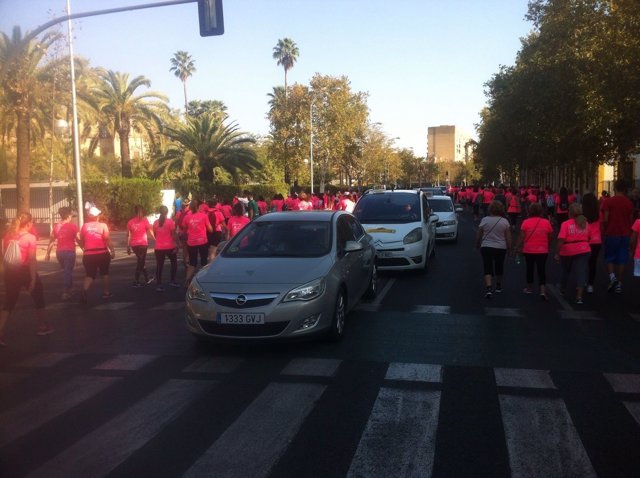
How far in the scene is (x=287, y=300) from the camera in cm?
735

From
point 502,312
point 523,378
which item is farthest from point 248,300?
point 502,312

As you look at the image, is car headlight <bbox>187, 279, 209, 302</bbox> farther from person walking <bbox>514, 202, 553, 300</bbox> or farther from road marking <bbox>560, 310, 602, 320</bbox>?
person walking <bbox>514, 202, 553, 300</bbox>

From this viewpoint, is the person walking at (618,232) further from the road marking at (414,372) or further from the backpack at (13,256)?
the backpack at (13,256)

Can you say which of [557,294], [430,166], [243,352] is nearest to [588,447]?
[243,352]

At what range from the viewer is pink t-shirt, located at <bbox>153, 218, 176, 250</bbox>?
1329cm

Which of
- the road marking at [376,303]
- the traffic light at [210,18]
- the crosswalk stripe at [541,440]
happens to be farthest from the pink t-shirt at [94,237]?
the crosswalk stripe at [541,440]

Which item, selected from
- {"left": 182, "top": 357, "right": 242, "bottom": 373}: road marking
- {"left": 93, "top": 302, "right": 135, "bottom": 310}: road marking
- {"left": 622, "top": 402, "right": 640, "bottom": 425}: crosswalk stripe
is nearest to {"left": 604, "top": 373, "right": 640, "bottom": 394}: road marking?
{"left": 622, "top": 402, "right": 640, "bottom": 425}: crosswalk stripe

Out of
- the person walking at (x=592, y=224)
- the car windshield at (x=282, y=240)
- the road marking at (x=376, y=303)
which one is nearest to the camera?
the car windshield at (x=282, y=240)

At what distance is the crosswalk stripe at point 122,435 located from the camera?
4.50 metres

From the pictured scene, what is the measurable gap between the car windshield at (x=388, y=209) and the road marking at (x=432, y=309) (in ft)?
13.1

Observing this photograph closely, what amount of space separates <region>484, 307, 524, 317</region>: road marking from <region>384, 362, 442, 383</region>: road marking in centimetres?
322

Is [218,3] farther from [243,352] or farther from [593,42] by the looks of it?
[593,42]

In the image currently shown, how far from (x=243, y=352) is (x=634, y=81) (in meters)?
16.4

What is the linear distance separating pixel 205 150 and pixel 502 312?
3749cm
